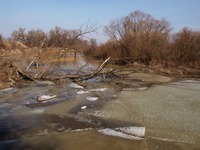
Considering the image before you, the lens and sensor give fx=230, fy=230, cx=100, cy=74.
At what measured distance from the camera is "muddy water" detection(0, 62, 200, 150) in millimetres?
5270

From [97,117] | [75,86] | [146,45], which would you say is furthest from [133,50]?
[97,117]

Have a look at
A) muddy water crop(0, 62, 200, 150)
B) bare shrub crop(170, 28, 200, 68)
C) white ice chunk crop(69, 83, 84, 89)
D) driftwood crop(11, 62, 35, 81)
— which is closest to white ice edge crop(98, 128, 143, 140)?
muddy water crop(0, 62, 200, 150)

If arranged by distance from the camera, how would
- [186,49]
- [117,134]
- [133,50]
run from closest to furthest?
[117,134]
[186,49]
[133,50]

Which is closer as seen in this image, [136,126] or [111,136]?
[111,136]

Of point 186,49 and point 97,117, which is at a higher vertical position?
point 186,49

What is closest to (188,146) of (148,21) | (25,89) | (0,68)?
(25,89)

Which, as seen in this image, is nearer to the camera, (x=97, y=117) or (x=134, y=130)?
(x=134, y=130)

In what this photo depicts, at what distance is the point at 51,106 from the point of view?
27.3 ft

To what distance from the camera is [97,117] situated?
704cm

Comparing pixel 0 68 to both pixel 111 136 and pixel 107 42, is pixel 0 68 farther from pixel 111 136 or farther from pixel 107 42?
pixel 107 42

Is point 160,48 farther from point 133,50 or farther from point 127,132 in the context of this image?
point 127,132

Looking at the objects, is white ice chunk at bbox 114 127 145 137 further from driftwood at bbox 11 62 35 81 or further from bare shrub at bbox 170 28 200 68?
bare shrub at bbox 170 28 200 68

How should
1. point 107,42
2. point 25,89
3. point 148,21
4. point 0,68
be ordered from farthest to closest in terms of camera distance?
point 148,21
point 107,42
point 0,68
point 25,89

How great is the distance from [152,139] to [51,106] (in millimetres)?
4178
